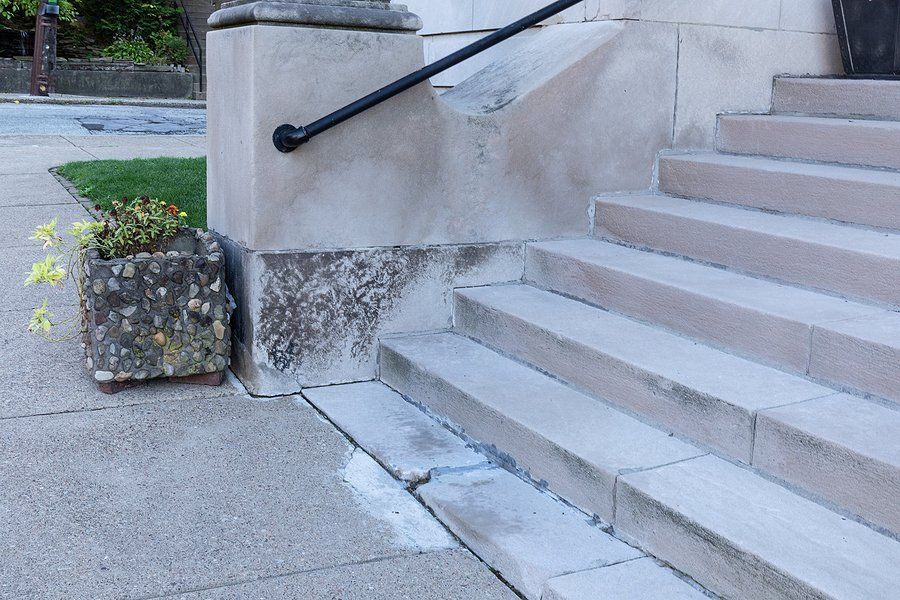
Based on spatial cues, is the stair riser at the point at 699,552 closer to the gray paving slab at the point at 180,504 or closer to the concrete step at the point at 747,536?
the concrete step at the point at 747,536

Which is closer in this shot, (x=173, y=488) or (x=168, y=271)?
(x=173, y=488)

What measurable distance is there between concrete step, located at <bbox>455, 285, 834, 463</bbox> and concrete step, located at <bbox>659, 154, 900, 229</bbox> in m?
0.91

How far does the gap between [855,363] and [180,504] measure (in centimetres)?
221

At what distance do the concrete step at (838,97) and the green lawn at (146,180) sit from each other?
3.62m

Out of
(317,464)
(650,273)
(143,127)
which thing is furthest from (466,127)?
(143,127)

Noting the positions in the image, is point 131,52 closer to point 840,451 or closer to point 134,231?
point 134,231

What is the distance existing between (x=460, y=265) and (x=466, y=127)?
64cm

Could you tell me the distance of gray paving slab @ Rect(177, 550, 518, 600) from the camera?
2637 millimetres

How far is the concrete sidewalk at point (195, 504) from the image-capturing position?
2701 millimetres

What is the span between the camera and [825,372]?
10.3 feet

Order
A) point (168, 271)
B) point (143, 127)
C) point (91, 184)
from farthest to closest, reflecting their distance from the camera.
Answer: point (143, 127) < point (91, 184) < point (168, 271)

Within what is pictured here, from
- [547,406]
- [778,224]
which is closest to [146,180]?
[547,406]

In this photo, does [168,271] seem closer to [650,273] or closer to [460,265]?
[460,265]

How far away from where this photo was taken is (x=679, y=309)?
3717 mm
